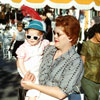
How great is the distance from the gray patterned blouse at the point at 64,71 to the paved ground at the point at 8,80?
169 inches

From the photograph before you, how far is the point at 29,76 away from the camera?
2502mm

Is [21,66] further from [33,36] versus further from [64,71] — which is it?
[64,71]

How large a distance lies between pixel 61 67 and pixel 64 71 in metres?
0.05

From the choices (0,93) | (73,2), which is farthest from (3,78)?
(73,2)

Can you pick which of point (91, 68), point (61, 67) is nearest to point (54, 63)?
point (61, 67)

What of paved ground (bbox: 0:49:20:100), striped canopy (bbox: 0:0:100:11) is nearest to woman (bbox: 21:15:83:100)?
striped canopy (bbox: 0:0:100:11)

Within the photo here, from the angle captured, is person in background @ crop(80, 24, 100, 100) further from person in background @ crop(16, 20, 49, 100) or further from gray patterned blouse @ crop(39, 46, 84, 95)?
gray patterned blouse @ crop(39, 46, 84, 95)

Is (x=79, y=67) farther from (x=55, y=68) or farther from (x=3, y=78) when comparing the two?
(x=3, y=78)

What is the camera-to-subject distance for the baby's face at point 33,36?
2980 millimetres

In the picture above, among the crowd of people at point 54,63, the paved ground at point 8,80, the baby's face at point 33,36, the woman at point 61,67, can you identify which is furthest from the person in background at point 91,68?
the paved ground at point 8,80

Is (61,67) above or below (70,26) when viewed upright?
below

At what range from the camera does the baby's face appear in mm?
2980

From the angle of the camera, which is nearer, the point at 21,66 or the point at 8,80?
the point at 21,66

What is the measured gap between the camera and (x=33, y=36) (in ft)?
9.77
